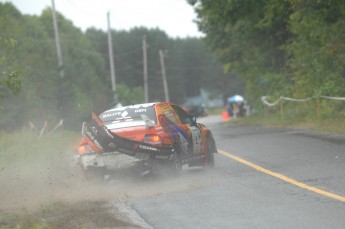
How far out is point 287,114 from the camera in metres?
31.0

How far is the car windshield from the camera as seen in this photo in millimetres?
13863

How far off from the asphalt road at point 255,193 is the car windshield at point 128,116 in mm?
1164

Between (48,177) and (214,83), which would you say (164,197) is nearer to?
(48,177)

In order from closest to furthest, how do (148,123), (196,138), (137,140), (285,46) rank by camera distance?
1. (137,140)
2. (148,123)
3. (196,138)
4. (285,46)

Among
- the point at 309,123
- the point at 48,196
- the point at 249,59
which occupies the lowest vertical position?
the point at 309,123

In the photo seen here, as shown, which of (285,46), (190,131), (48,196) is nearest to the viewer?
(48,196)

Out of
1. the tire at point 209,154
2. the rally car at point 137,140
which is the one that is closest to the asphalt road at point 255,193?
the tire at point 209,154

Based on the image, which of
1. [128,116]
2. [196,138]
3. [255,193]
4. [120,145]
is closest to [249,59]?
[196,138]

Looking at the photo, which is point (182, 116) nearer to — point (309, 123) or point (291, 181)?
point (291, 181)

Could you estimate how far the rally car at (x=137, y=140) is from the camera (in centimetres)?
1314

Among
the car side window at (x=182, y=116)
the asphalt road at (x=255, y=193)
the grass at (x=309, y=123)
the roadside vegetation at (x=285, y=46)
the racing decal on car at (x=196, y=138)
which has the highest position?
the roadside vegetation at (x=285, y=46)

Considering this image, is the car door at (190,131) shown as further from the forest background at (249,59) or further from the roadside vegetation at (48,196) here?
the forest background at (249,59)

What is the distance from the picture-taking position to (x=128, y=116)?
46.4 feet

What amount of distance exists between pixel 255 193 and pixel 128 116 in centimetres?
409
